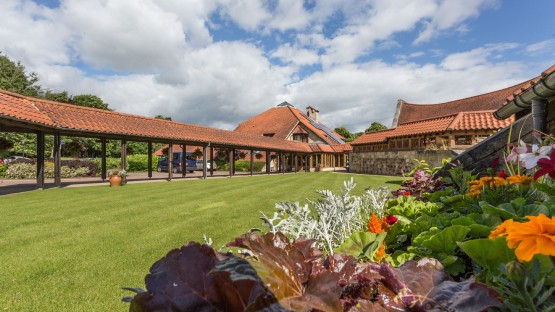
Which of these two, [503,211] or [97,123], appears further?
[97,123]

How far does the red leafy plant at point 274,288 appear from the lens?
62cm

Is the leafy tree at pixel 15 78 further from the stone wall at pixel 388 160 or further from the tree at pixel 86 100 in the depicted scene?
the stone wall at pixel 388 160

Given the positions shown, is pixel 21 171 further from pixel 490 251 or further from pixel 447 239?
pixel 490 251

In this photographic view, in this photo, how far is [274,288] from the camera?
635mm

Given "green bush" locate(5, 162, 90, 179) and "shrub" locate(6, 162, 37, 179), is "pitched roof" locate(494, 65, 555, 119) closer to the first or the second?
"green bush" locate(5, 162, 90, 179)

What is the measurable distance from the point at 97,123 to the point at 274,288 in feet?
55.5

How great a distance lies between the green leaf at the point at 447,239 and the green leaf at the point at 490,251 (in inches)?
8.6

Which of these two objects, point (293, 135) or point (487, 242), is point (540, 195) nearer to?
point (487, 242)

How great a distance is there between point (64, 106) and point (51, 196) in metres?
6.44

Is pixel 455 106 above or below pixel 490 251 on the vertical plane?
above

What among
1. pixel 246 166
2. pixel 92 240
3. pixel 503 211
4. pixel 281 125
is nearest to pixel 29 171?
pixel 246 166

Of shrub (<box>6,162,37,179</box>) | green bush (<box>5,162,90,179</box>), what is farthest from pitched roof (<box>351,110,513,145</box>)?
shrub (<box>6,162,37,179</box>)

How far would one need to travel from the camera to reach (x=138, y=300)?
663 millimetres

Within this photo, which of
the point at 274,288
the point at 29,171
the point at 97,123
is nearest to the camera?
the point at 274,288
